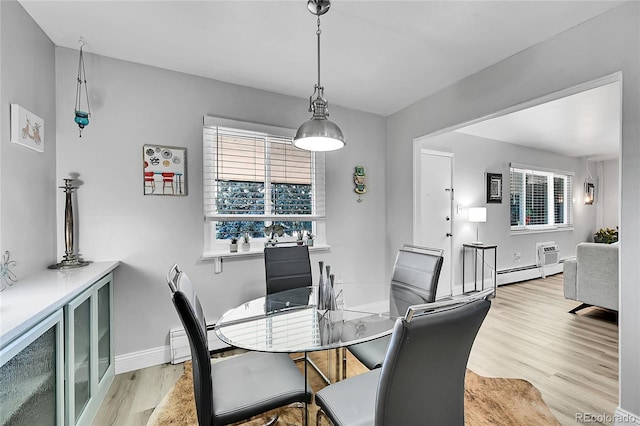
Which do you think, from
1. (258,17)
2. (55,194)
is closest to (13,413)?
(55,194)

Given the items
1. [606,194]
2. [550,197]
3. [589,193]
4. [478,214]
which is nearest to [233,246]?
[478,214]

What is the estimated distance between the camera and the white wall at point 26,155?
5.40 ft

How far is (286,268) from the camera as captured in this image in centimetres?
250

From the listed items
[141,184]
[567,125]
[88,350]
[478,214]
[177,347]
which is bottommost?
[177,347]

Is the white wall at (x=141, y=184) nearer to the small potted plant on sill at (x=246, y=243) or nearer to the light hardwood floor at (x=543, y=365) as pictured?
the small potted plant on sill at (x=246, y=243)

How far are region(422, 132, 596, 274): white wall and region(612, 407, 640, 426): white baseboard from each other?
2.81 m

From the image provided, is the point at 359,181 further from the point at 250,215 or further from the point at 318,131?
the point at 318,131

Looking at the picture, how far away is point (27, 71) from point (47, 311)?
161 cm

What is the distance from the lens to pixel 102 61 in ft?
7.61

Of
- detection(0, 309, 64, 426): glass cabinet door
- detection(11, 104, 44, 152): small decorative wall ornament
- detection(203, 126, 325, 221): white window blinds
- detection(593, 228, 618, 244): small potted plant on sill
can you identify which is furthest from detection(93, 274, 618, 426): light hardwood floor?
detection(593, 228, 618, 244): small potted plant on sill

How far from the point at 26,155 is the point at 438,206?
14.5ft

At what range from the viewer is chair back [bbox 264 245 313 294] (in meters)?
2.43

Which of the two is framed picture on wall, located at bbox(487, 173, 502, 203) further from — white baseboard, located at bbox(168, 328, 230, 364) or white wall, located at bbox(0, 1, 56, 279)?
white wall, located at bbox(0, 1, 56, 279)

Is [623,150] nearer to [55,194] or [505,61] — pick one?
[505,61]
